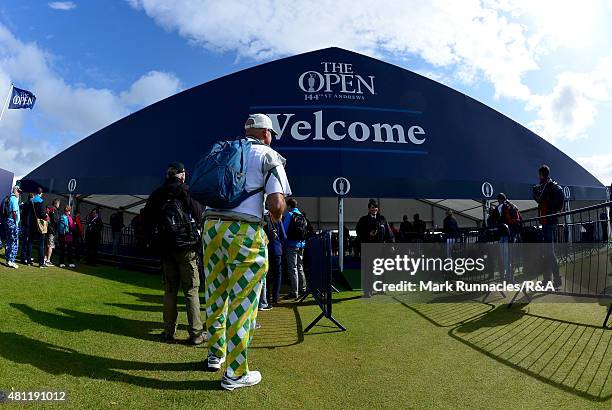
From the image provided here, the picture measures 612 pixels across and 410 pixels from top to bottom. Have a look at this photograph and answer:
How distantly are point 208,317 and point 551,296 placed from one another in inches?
230

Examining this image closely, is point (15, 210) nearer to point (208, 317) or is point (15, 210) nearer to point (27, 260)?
point (27, 260)

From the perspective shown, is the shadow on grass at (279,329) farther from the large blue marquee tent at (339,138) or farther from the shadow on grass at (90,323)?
the large blue marquee tent at (339,138)

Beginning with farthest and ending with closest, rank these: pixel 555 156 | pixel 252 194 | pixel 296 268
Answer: pixel 555 156 → pixel 296 268 → pixel 252 194

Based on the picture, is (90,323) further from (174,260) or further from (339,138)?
(339,138)

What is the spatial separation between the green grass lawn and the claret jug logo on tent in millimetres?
9869

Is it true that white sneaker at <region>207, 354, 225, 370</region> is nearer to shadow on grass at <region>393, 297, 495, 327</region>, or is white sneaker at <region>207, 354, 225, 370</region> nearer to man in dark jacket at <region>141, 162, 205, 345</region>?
man in dark jacket at <region>141, 162, 205, 345</region>

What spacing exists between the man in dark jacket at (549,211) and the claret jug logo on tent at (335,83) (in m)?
8.52

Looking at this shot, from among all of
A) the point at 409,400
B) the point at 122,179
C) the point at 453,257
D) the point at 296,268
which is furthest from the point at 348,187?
the point at 409,400

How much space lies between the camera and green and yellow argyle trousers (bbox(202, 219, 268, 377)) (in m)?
3.16

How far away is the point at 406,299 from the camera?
7.54 m

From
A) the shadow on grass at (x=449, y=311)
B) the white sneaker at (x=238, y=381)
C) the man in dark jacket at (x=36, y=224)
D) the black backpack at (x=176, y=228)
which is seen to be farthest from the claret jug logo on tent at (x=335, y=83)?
the white sneaker at (x=238, y=381)

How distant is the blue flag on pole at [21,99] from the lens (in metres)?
15.9

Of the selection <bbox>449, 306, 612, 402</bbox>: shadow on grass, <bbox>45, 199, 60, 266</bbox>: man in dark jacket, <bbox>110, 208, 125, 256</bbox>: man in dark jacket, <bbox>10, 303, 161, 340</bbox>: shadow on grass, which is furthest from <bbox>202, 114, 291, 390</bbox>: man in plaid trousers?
<bbox>110, 208, 125, 256</bbox>: man in dark jacket

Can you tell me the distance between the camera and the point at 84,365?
3.54m
